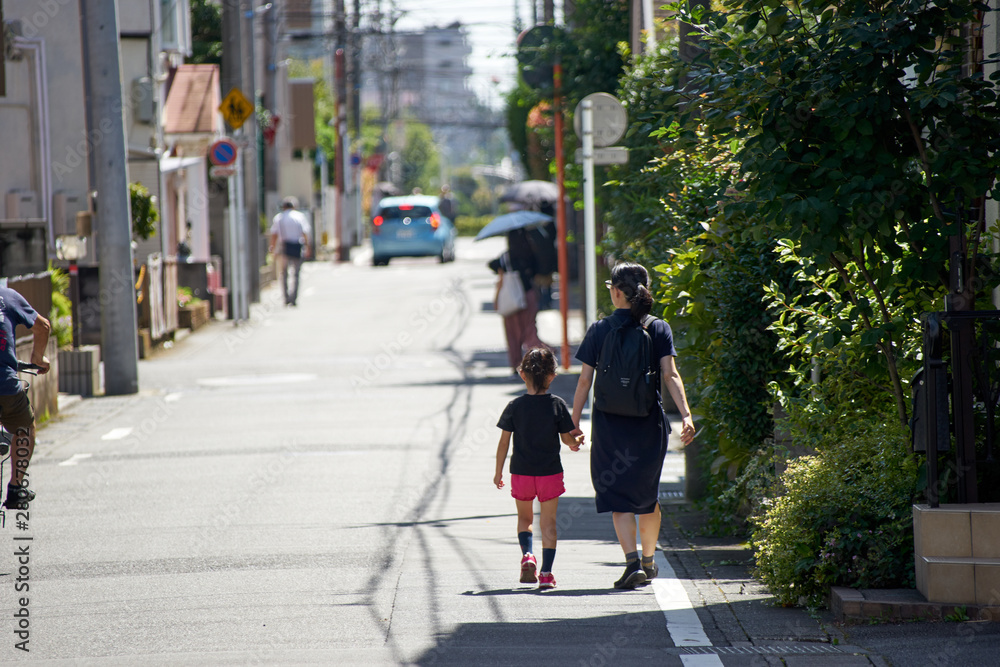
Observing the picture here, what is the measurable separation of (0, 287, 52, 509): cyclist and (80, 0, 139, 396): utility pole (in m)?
6.65

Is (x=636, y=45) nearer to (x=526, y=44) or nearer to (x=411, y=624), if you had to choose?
(x=526, y=44)

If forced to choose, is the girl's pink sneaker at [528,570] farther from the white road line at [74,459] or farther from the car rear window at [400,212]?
the car rear window at [400,212]

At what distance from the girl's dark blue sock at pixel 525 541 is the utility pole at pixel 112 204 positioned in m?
9.29

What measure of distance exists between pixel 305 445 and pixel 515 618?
5734 millimetres

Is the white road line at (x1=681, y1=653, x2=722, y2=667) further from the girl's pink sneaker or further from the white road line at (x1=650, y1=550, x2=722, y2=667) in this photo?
the girl's pink sneaker

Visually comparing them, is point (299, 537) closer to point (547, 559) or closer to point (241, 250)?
point (547, 559)

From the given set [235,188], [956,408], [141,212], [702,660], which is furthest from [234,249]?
[702,660]

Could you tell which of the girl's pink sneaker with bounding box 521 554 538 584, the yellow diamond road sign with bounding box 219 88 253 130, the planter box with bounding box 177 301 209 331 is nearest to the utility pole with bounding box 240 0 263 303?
the yellow diamond road sign with bounding box 219 88 253 130

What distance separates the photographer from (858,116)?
6.12m

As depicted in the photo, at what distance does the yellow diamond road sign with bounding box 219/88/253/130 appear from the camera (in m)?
22.5

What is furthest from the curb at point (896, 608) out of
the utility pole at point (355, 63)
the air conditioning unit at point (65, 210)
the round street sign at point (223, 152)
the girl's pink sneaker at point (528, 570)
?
the utility pole at point (355, 63)

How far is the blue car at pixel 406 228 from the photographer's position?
38031 mm

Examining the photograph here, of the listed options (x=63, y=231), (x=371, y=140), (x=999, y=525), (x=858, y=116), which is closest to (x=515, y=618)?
(x=999, y=525)

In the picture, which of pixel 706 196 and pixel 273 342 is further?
pixel 273 342
